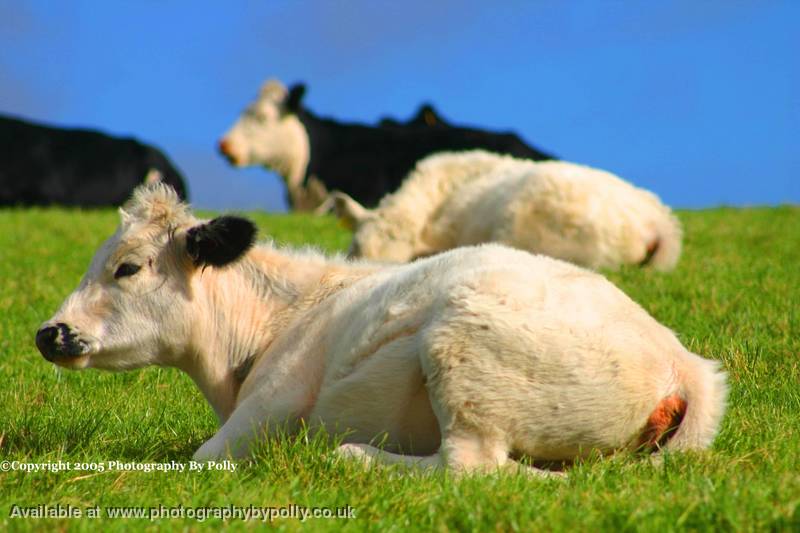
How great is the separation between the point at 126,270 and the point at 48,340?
603 mm

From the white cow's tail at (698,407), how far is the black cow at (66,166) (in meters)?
22.3

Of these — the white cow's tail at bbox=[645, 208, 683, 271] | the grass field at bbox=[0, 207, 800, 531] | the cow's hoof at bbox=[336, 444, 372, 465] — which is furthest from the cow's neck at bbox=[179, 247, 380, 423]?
the white cow's tail at bbox=[645, 208, 683, 271]

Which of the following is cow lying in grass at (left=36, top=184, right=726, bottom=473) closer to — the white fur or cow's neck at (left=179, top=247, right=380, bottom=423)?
cow's neck at (left=179, top=247, right=380, bottom=423)

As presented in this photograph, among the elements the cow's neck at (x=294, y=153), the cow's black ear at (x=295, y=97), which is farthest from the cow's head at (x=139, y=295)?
the cow's neck at (x=294, y=153)

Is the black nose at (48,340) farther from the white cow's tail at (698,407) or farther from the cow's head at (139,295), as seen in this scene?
the white cow's tail at (698,407)

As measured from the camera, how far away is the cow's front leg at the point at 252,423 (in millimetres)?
5629

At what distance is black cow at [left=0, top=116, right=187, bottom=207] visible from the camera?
2634 cm

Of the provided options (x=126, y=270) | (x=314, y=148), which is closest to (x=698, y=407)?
(x=126, y=270)

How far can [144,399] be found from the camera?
24.7ft

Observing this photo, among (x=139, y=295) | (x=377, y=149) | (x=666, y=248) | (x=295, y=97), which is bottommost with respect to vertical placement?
(x=139, y=295)

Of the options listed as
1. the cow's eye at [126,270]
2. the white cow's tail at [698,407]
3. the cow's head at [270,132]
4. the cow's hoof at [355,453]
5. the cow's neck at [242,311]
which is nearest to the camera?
the cow's hoof at [355,453]

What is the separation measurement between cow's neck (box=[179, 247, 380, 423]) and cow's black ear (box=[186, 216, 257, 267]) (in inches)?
9.4

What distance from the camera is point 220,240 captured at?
623 centimetres

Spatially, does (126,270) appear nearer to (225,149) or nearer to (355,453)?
(355,453)
